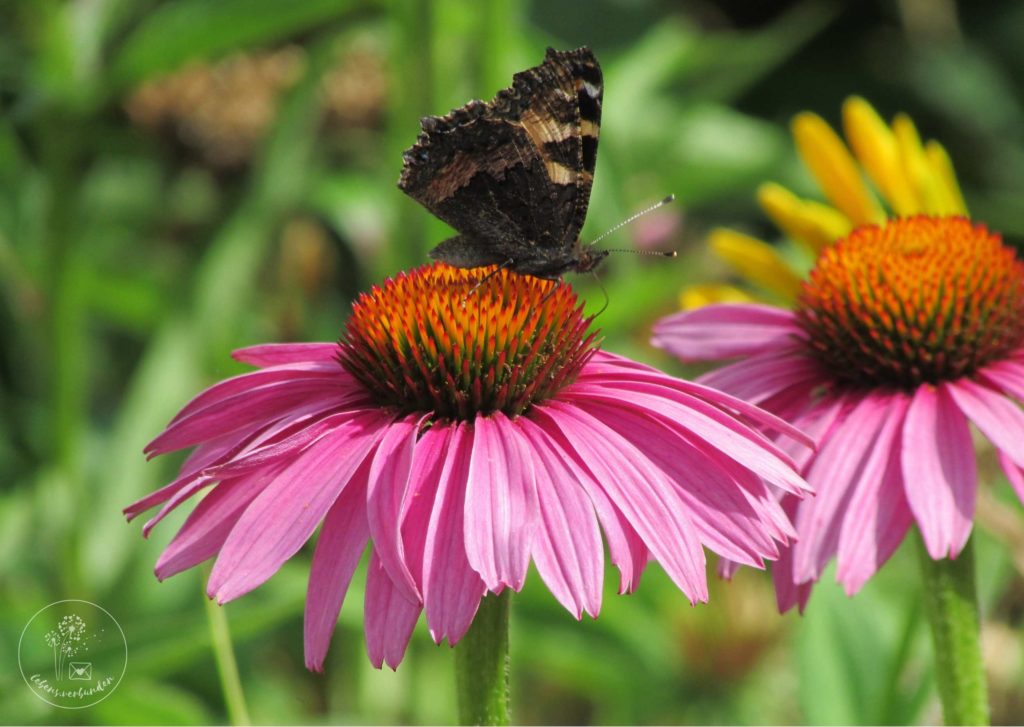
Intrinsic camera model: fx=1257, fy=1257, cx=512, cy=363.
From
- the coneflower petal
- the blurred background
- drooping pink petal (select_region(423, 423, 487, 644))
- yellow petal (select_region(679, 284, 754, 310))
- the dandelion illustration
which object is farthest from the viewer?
the blurred background

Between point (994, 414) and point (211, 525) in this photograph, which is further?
point (994, 414)

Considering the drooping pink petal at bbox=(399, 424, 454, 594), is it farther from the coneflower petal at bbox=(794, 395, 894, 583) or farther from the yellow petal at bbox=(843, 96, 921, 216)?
the yellow petal at bbox=(843, 96, 921, 216)

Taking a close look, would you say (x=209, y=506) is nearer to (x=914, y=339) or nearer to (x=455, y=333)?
(x=455, y=333)

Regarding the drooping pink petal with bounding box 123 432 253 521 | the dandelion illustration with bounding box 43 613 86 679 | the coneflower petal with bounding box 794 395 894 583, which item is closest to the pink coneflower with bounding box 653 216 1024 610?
the coneflower petal with bounding box 794 395 894 583

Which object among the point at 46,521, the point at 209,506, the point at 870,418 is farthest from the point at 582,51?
the point at 46,521

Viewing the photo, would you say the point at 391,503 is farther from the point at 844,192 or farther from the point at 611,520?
the point at 844,192

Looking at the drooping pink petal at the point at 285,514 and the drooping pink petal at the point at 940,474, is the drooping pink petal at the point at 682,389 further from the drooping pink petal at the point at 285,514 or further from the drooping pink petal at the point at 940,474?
the drooping pink petal at the point at 285,514

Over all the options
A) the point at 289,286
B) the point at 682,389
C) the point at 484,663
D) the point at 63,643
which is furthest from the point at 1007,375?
the point at 289,286
